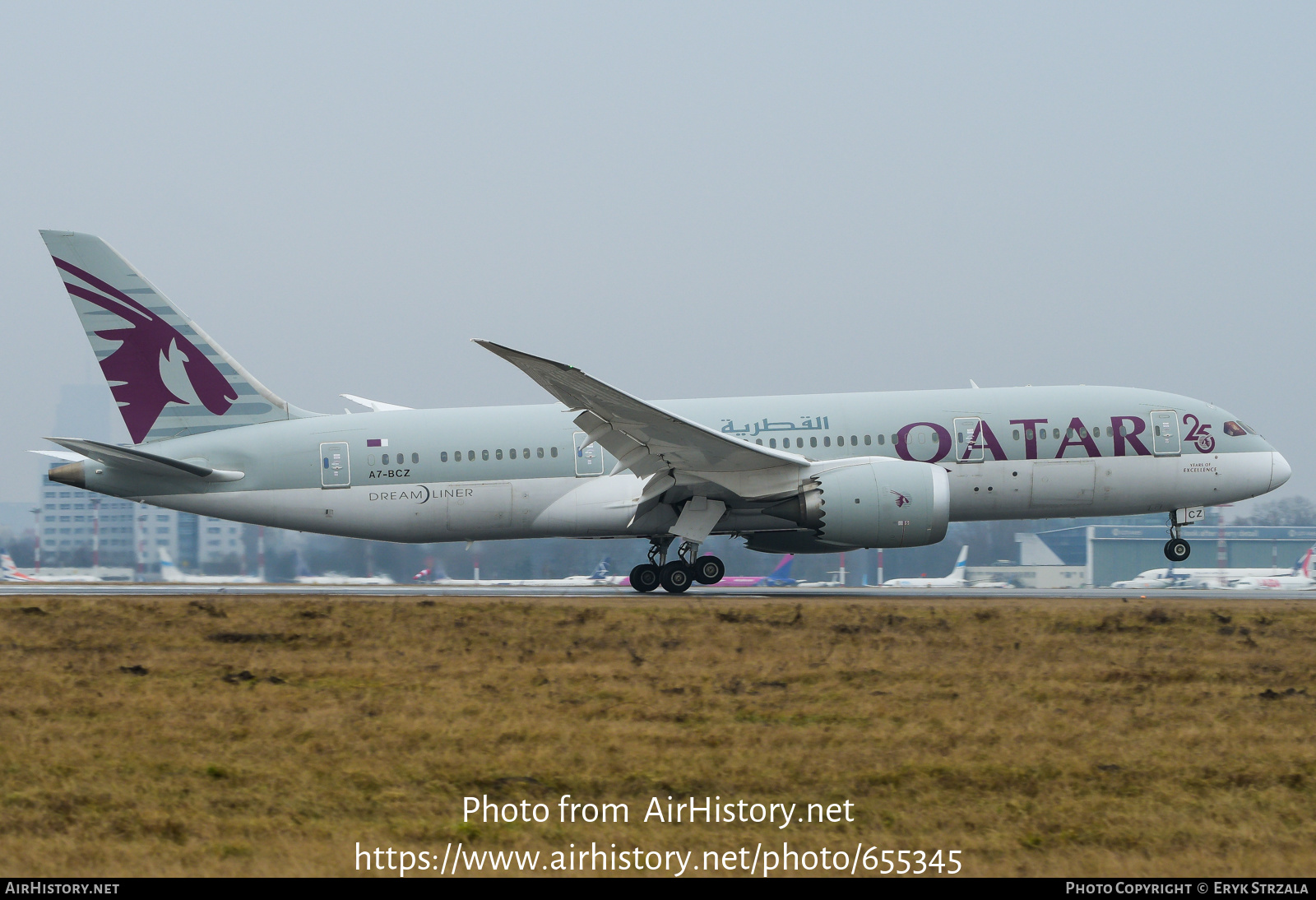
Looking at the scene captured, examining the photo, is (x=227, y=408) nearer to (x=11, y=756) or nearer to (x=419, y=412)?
(x=419, y=412)

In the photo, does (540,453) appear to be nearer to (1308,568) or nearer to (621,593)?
(621,593)

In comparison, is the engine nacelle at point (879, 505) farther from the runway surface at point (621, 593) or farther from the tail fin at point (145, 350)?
the tail fin at point (145, 350)

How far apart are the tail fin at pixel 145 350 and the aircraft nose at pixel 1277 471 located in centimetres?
1985

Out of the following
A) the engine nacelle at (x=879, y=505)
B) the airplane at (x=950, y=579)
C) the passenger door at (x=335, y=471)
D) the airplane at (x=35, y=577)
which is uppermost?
the passenger door at (x=335, y=471)

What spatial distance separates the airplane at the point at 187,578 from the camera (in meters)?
35.9

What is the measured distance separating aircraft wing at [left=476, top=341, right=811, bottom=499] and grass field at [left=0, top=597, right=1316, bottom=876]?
4839 mm

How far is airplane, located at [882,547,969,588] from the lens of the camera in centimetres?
3900

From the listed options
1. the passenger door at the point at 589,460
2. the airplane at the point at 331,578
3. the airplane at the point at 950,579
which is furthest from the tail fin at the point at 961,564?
the passenger door at the point at 589,460

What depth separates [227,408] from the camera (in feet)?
76.2

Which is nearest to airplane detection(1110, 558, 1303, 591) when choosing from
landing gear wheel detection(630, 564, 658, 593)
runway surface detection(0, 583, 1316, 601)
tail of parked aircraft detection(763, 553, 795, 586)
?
tail of parked aircraft detection(763, 553, 795, 586)

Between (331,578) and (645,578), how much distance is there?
616 inches

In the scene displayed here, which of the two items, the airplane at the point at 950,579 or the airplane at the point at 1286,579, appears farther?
the airplane at the point at 950,579

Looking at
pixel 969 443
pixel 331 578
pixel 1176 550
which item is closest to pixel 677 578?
pixel 969 443
